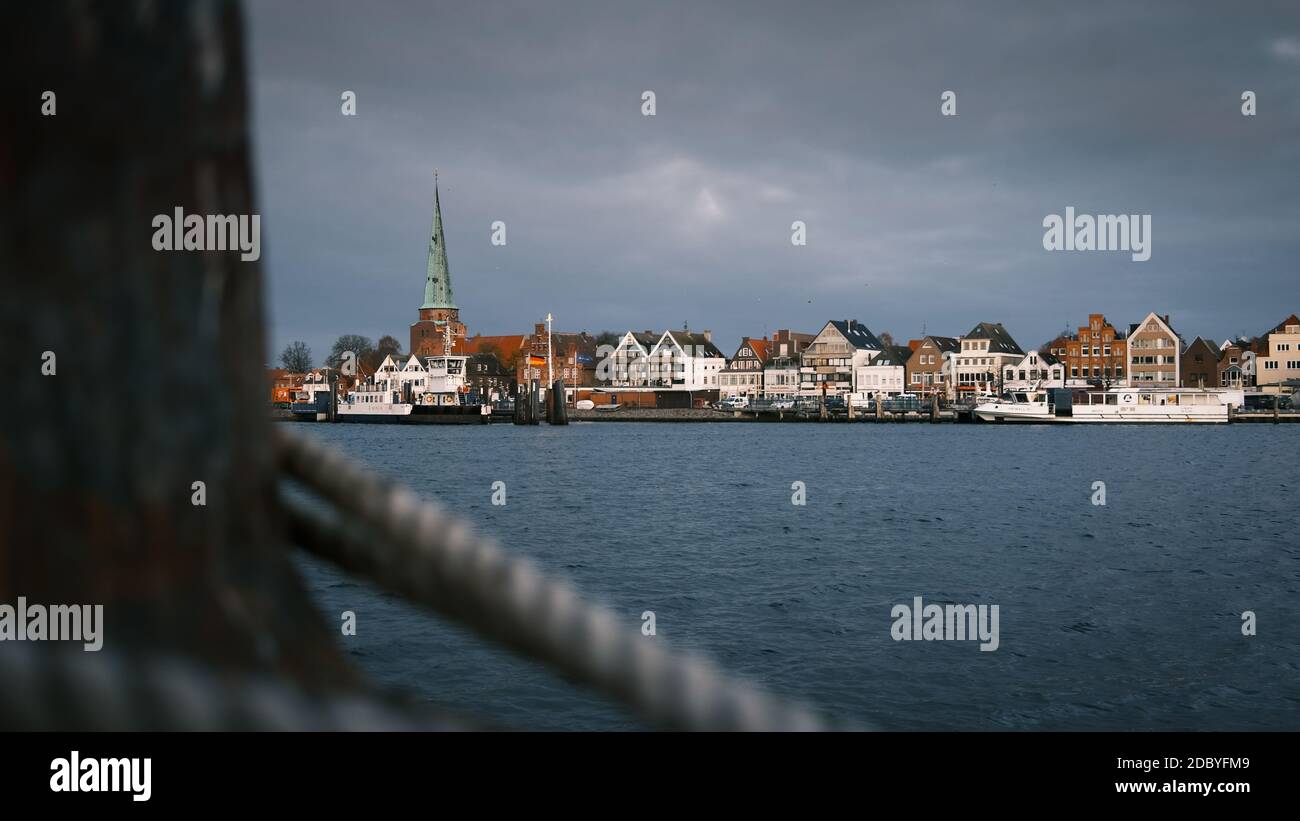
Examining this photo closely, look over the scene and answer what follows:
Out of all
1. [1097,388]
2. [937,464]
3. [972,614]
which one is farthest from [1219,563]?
[1097,388]

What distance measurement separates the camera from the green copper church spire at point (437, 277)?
164 meters

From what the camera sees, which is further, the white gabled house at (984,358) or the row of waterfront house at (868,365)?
the white gabled house at (984,358)

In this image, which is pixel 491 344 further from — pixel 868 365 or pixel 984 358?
pixel 984 358

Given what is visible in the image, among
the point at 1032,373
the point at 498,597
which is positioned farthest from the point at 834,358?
the point at 498,597

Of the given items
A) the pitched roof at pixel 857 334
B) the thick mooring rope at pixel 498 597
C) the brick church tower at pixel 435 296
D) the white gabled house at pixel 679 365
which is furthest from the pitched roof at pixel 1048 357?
the thick mooring rope at pixel 498 597

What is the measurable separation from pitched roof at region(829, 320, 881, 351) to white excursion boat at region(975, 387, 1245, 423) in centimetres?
2374

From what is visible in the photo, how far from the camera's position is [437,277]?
538 feet

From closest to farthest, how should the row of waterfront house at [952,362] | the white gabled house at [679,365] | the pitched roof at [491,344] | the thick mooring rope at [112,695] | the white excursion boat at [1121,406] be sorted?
the thick mooring rope at [112,695], the white excursion boat at [1121,406], the row of waterfront house at [952,362], the white gabled house at [679,365], the pitched roof at [491,344]

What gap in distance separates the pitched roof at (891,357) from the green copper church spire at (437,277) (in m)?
75.0

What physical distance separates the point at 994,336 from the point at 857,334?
16771 mm

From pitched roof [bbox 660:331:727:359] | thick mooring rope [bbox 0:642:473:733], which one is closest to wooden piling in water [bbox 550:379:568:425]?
pitched roof [bbox 660:331:727:359]

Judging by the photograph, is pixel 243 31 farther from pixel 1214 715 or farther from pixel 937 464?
pixel 937 464

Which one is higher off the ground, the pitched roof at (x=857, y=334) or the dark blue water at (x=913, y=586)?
the pitched roof at (x=857, y=334)

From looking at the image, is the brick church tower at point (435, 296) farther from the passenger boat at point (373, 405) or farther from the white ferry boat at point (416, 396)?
the passenger boat at point (373, 405)
